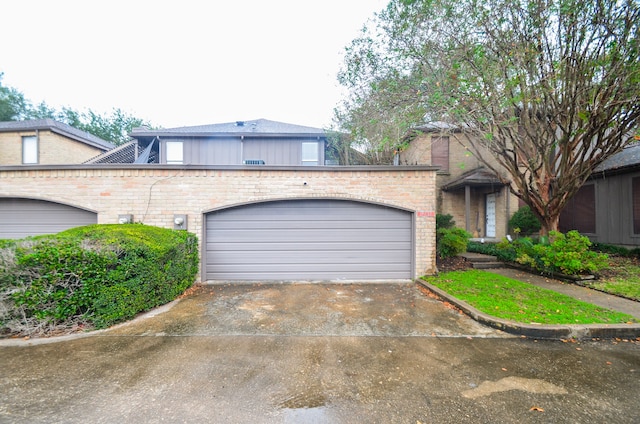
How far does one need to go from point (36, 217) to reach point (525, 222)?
55.7 feet

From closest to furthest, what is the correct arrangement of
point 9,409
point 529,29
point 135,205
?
1. point 9,409
2. point 529,29
3. point 135,205

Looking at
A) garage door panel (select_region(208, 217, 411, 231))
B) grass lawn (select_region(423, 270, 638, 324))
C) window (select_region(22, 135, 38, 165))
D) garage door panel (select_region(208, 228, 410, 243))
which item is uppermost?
window (select_region(22, 135, 38, 165))

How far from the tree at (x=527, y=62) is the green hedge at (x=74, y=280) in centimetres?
737

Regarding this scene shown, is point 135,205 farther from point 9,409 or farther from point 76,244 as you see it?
point 9,409

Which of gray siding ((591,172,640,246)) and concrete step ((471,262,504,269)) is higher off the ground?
gray siding ((591,172,640,246))

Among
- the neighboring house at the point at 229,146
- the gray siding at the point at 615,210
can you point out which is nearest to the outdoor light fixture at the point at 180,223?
the neighboring house at the point at 229,146

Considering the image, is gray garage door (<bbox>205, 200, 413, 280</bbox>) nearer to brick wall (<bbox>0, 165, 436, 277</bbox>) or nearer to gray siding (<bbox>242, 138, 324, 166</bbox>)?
brick wall (<bbox>0, 165, 436, 277</bbox>)

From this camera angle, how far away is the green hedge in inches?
140

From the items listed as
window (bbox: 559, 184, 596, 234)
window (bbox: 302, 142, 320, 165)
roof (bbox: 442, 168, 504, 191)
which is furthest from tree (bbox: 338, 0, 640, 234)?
window (bbox: 302, 142, 320, 165)

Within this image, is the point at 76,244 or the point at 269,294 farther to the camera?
the point at 269,294

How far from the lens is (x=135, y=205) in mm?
6422

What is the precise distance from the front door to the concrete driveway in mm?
9579

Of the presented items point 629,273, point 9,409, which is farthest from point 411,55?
point 9,409

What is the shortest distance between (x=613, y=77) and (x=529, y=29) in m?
2.13
